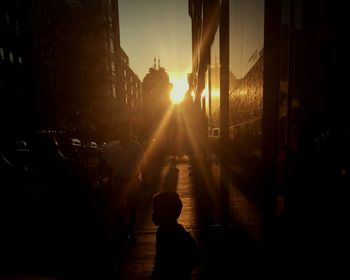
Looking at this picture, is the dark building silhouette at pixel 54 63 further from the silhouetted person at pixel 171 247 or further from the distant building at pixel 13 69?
the silhouetted person at pixel 171 247

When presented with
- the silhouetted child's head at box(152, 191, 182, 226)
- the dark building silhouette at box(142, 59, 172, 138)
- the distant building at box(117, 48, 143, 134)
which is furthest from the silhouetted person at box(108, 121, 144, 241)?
the dark building silhouette at box(142, 59, 172, 138)

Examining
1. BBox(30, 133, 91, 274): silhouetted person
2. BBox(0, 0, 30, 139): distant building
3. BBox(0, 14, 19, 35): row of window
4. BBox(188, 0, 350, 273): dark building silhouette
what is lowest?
BBox(30, 133, 91, 274): silhouetted person

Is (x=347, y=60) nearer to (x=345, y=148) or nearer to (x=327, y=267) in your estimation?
(x=345, y=148)

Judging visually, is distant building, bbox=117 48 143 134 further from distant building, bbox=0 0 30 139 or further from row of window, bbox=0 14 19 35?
row of window, bbox=0 14 19 35

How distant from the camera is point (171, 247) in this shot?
235 centimetres

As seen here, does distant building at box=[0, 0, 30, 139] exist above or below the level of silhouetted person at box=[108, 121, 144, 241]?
above

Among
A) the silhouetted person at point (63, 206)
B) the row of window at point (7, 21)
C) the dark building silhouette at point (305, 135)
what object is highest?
the row of window at point (7, 21)

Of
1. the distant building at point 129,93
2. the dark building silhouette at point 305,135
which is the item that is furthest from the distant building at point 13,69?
the distant building at point 129,93

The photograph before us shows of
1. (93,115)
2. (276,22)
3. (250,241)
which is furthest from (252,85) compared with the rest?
(93,115)

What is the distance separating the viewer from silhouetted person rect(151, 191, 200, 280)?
234 centimetres

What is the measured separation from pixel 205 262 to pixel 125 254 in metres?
1.15

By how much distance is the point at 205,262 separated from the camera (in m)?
3.86

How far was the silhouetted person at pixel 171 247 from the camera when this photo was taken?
234 cm

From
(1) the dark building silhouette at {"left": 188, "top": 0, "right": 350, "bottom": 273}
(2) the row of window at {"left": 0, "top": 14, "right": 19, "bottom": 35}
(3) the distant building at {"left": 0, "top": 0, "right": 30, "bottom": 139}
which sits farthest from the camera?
(2) the row of window at {"left": 0, "top": 14, "right": 19, "bottom": 35}
